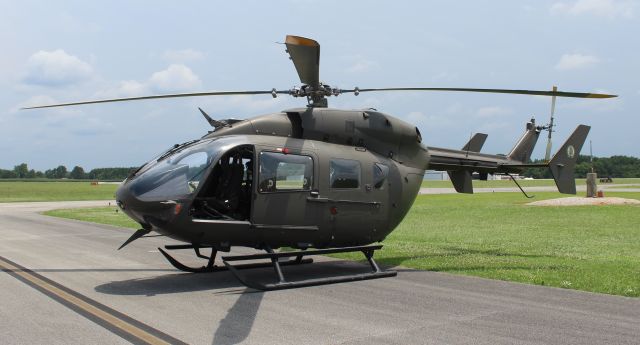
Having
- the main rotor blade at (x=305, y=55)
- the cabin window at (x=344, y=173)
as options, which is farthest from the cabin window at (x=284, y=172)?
the main rotor blade at (x=305, y=55)

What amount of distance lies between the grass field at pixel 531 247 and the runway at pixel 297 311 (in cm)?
89

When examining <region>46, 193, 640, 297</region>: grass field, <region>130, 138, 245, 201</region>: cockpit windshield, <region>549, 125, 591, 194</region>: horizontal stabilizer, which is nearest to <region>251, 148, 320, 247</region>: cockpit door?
<region>130, 138, 245, 201</region>: cockpit windshield

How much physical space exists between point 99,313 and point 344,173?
4.80 meters

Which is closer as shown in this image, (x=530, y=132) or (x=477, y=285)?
(x=477, y=285)

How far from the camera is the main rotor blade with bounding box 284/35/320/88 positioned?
7629 millimetres

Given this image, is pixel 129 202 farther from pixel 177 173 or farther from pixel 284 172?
pixel 284 172

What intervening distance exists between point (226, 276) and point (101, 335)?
4.19m

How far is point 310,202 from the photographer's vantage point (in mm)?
9664

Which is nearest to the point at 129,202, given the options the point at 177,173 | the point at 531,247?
the point at 177,173

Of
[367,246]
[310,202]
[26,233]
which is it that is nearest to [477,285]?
[367,246]

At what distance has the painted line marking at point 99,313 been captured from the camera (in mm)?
6020

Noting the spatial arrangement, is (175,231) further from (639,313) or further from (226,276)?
(639,313)

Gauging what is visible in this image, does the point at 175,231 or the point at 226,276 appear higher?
the point at 175,231

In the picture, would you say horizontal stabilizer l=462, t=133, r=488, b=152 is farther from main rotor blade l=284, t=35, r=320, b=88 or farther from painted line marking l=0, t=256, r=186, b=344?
painted line marking l=0, t=256, r=186, b=344
